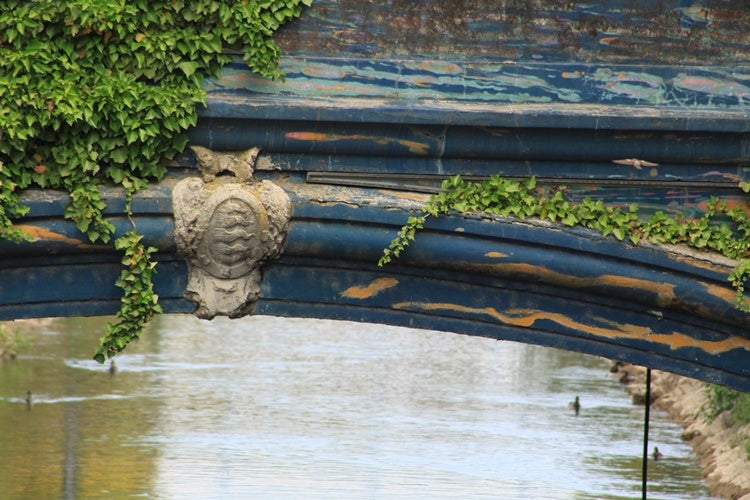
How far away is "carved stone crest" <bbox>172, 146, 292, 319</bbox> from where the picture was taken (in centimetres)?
441

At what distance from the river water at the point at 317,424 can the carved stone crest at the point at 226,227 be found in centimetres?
803

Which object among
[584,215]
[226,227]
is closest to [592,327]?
[584,215]

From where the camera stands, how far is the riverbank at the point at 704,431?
12.6 m

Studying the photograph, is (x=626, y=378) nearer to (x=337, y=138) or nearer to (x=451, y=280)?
(x=451, y=280)

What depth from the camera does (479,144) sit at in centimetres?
448

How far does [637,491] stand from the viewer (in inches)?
511

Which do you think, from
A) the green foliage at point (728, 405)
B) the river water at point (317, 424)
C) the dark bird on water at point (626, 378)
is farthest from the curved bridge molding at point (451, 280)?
the dark bird on water at point (626, 378)

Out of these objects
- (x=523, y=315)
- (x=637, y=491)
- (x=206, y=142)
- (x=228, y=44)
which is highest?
(x=228, y=44)

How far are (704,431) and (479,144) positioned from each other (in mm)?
11077

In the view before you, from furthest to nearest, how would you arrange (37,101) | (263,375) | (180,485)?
(263,375) → (180,485) → (37,101)

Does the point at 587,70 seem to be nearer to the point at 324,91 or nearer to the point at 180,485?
the point at 324,91

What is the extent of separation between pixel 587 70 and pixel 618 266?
2.21 ft

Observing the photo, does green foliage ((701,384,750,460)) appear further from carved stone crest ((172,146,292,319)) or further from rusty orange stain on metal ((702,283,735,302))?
carved stone crest ((172,146,292,319))

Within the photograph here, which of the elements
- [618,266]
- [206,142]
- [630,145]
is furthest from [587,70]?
[206,142]
